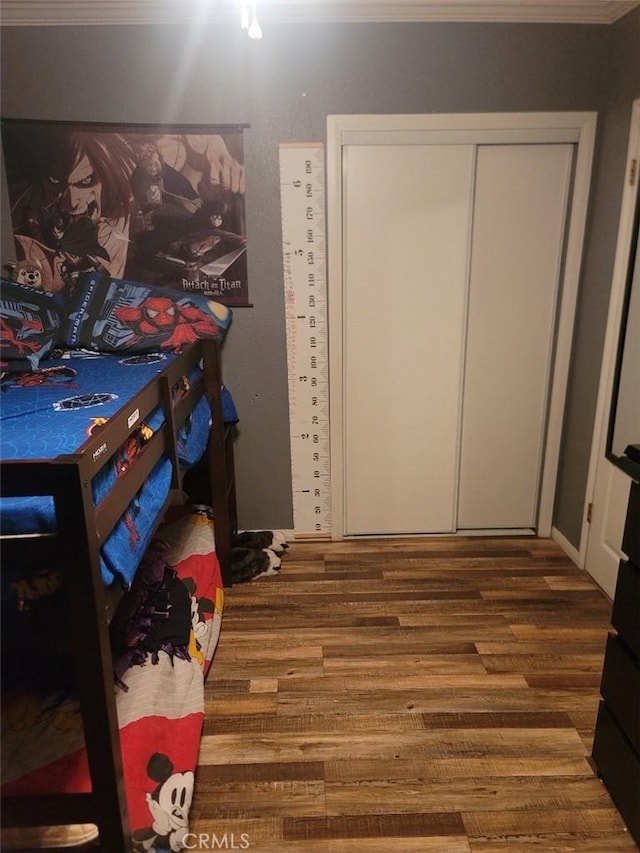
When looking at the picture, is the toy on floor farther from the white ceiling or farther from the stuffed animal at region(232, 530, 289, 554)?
the white ceiling

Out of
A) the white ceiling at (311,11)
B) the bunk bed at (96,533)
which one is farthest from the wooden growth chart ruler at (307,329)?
the bunk bed at (96,533)

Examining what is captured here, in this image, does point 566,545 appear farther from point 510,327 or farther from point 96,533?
point 96,533

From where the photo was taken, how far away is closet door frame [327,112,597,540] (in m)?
2.51

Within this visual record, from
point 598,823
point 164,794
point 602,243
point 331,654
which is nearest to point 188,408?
point 331,654

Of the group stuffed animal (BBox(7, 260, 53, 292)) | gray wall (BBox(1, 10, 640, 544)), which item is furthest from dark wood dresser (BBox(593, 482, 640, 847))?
stuffed animal (BBox(7, 260, 53, 292))

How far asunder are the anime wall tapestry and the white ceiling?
0.40 m

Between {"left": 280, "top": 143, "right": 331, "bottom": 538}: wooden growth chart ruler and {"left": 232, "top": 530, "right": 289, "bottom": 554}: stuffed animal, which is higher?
{"left": 280, "top": 143, "right": 331, "bottom": 538}: wooden growth chart ruler

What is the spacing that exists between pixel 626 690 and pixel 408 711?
683 millimetres

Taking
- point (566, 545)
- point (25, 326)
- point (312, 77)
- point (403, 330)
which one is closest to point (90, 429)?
point (25, 326)

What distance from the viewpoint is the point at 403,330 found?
2.75 metres

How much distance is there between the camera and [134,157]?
2.52m

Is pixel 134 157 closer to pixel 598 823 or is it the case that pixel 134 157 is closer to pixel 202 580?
pixel 202 580

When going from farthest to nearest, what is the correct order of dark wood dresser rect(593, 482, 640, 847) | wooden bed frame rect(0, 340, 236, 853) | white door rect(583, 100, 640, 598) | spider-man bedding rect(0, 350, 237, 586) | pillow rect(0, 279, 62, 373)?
white door rect(583, 100, 640, 598)
pillow rect(0, 279, 62, 373)
dark wood dresser rect(593, 482, 640, 847)
spider-man bedding rect(0, 350, 237, 586)
wooden bed frame rect(0, 340, 236, 853)

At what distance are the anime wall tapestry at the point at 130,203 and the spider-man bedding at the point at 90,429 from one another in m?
0.59
